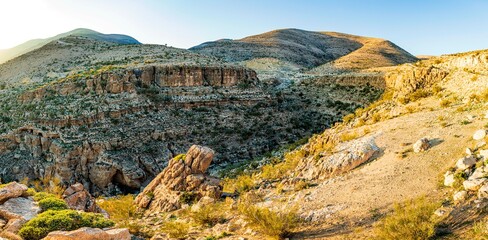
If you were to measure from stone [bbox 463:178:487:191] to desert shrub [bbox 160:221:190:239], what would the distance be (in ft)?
27.8

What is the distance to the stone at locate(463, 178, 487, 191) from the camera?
29.6 feet

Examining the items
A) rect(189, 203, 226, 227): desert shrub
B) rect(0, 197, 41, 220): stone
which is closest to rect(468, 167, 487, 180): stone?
rect(189, 203, 226, 227): desert shrub

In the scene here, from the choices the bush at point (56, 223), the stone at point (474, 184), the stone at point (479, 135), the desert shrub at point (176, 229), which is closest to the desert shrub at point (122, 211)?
the desert shrub at point (176, 229)

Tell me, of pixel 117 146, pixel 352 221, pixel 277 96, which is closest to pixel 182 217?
pixel 352 221

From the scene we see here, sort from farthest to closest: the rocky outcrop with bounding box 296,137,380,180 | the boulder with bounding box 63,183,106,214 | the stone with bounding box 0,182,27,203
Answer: the boulder with bounding box 63,183,106,214, the rocky outcrop with bounding box 296,137,380,180, the stone with bounding box 0,182,27,203

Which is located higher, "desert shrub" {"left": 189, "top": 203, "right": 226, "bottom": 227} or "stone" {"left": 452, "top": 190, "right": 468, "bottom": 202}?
"stone" {"left": 452, "top": 190, "right": 468, "bottom": 202}

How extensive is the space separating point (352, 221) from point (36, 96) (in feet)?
101

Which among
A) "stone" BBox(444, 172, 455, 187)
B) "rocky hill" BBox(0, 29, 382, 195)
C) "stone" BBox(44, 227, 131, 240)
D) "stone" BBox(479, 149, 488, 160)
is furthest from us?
"rocky hill" BBox(0, 29, 382, 195)

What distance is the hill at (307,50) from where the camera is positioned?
6894cm

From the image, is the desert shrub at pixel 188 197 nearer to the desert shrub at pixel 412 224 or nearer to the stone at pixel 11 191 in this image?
the stone at pixel 11 191

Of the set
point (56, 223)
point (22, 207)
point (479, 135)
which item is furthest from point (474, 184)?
point (22, 207)

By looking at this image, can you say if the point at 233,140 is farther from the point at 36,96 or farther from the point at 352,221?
the point at 352,221

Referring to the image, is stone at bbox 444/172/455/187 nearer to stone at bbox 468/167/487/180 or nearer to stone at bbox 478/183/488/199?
stone at bbox 468/167/487/180

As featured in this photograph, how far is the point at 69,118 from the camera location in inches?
1073
